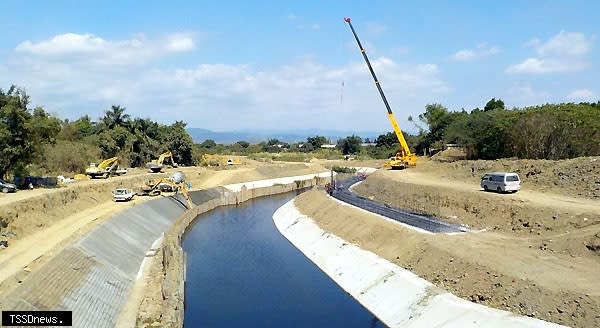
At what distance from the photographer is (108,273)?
30.0 meters

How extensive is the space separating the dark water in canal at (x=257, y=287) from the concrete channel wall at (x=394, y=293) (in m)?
0.77

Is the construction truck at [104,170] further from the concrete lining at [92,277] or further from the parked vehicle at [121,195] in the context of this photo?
the concrete lining at [92,277]

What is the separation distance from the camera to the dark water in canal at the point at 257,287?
28.5m

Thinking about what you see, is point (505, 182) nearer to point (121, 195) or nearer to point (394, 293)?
point (394, 293)

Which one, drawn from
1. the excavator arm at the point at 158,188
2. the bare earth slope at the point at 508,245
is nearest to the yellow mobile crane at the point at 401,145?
the bare earth slope at the point at 508,245

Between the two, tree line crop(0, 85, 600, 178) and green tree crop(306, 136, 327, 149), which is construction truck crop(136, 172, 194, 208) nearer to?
tree line crop(0, 85, 600, 178)

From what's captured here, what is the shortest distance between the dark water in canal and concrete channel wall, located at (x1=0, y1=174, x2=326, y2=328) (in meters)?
1.84

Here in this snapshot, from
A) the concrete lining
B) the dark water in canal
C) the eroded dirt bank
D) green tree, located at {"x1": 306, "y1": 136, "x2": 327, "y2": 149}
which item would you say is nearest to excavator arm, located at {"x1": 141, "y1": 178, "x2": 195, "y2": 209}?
the dark water in canal

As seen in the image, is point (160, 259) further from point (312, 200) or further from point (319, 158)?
point (319, 158)

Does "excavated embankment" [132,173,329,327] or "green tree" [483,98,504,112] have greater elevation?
"green tree" [483,98,504,112]

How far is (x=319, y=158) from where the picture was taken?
481 ft

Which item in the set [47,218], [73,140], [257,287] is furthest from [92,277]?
[73,140]

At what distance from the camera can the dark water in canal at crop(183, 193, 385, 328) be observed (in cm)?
2852

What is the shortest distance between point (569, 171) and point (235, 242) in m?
29.1
